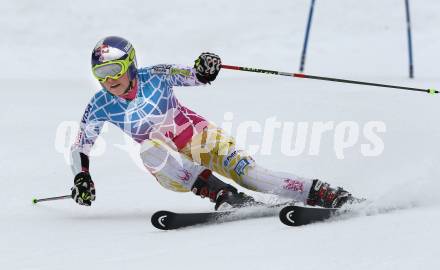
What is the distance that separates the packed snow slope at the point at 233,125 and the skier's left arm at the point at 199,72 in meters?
0.94

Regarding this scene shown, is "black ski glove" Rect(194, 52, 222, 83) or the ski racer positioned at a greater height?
"black ski glove" Rect(194, 52, 222, 83)

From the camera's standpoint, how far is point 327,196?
5.10m

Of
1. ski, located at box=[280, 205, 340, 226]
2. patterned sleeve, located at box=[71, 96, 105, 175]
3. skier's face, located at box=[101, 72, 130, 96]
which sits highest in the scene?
skier's face, located at box=[101, 72, 130, 96]

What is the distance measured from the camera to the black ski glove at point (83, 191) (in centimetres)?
550

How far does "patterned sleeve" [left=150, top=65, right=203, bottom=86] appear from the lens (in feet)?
17.9

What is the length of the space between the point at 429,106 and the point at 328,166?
2.54 meters

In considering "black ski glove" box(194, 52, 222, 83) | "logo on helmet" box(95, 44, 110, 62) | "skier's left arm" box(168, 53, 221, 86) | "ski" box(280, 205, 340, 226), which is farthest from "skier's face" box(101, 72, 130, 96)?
"ski" box(280, 205, 340, 226)

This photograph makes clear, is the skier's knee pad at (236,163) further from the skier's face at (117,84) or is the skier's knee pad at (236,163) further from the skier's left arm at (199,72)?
the skier's face at (117,84)

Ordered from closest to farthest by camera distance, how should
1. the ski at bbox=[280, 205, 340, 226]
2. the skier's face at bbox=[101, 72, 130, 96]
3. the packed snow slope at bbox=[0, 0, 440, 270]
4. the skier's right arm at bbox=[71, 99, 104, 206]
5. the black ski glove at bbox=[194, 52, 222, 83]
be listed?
Result: the packed snow slope at bbox=[0, 0, 440, 270]
the ski at bbox=[280, 205, 340, 226]
the black ski glove at bbox=[194, 52, 222, 83]
the skier's face at bbox=[101, 72, 130, 96]
the skier's right arm at bbox=[71, 99, 104, 206]

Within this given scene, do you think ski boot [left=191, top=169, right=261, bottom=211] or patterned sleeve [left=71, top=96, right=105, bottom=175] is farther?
patterned sleeve [left=71, top=96, right=105, bottom=175]

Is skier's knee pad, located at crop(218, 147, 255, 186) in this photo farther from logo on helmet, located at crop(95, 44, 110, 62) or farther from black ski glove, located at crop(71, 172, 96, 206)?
logo on helmet, located at crop(95, 44, 110, 62)

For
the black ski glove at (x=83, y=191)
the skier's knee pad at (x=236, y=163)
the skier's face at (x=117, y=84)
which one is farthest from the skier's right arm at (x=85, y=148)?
the skier's knee pad at (x=236, y=163)

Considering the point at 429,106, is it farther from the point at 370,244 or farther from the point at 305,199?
the point at 370,244

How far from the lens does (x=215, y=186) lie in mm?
5684
